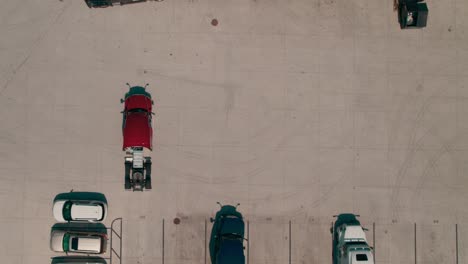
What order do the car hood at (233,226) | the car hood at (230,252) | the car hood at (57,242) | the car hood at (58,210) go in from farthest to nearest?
the car hood at (233,226) → the car hood at (58,210) → the car hood at (57,242) → the car hood at (230,252)

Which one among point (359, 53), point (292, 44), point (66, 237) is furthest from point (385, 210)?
point (66, 237)

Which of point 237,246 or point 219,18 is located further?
point 219,18

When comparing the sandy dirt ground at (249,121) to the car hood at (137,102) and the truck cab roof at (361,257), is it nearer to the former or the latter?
the car hood at (137,102)

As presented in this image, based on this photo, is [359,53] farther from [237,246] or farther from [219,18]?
[237,246]

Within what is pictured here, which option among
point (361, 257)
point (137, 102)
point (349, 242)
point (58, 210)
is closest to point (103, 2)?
point (137, 102)

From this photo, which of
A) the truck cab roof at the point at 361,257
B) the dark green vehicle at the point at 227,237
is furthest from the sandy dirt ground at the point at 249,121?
the truck cab roof at the point at 361,257

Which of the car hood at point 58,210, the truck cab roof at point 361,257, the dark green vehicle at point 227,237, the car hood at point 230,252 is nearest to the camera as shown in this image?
the car hood at point 230,252

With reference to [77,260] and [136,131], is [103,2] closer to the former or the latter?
[136,131]
